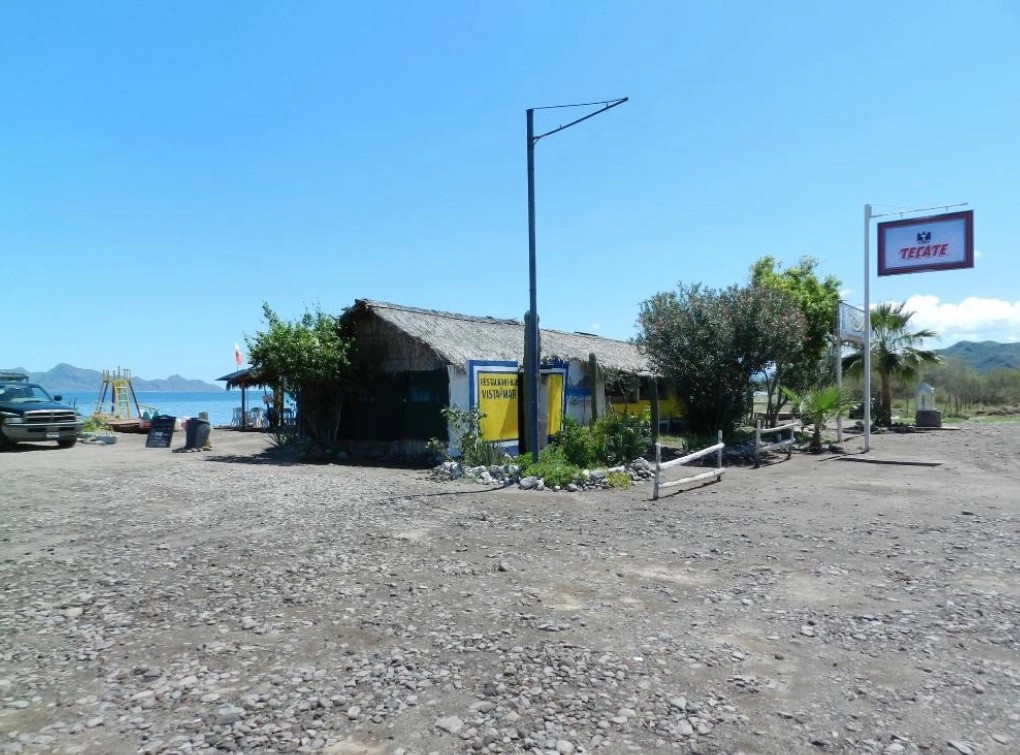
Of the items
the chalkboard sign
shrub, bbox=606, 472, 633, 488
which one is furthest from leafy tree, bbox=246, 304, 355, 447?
shrub, bbox=606, 472, 633, 488

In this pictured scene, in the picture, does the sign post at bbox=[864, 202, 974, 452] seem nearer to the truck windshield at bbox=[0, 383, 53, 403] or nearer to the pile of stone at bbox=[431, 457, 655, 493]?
the pile of stone at bbox=[431, 457, 655, 493]

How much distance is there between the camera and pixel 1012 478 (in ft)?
45.9

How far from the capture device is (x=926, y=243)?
19.8 metres

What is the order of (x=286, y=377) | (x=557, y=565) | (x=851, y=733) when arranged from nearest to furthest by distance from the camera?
(x=851, y=733), (x=557, y=565), (x=286, y=377)

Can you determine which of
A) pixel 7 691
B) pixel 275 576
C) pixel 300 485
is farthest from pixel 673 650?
pixel 300 485

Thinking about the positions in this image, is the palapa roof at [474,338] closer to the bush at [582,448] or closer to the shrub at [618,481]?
the bush at [582,448]

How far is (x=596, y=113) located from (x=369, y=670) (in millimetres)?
11013

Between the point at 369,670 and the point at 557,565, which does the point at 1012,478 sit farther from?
the point at 369,670

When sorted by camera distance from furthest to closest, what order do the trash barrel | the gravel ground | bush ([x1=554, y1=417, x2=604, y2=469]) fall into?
the trash barrel
bush ([x1=554, y1=417, x2=604, y2=469])
the gravel ground

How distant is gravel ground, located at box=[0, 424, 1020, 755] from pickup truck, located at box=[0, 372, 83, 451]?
1210cm

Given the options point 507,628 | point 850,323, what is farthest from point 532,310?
point 850,323

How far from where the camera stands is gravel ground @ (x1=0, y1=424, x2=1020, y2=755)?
3984mm

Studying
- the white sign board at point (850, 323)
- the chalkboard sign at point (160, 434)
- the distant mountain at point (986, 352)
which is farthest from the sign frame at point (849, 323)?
the distant mountain at point (986, 352)

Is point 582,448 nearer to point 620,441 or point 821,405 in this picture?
point 620,441
